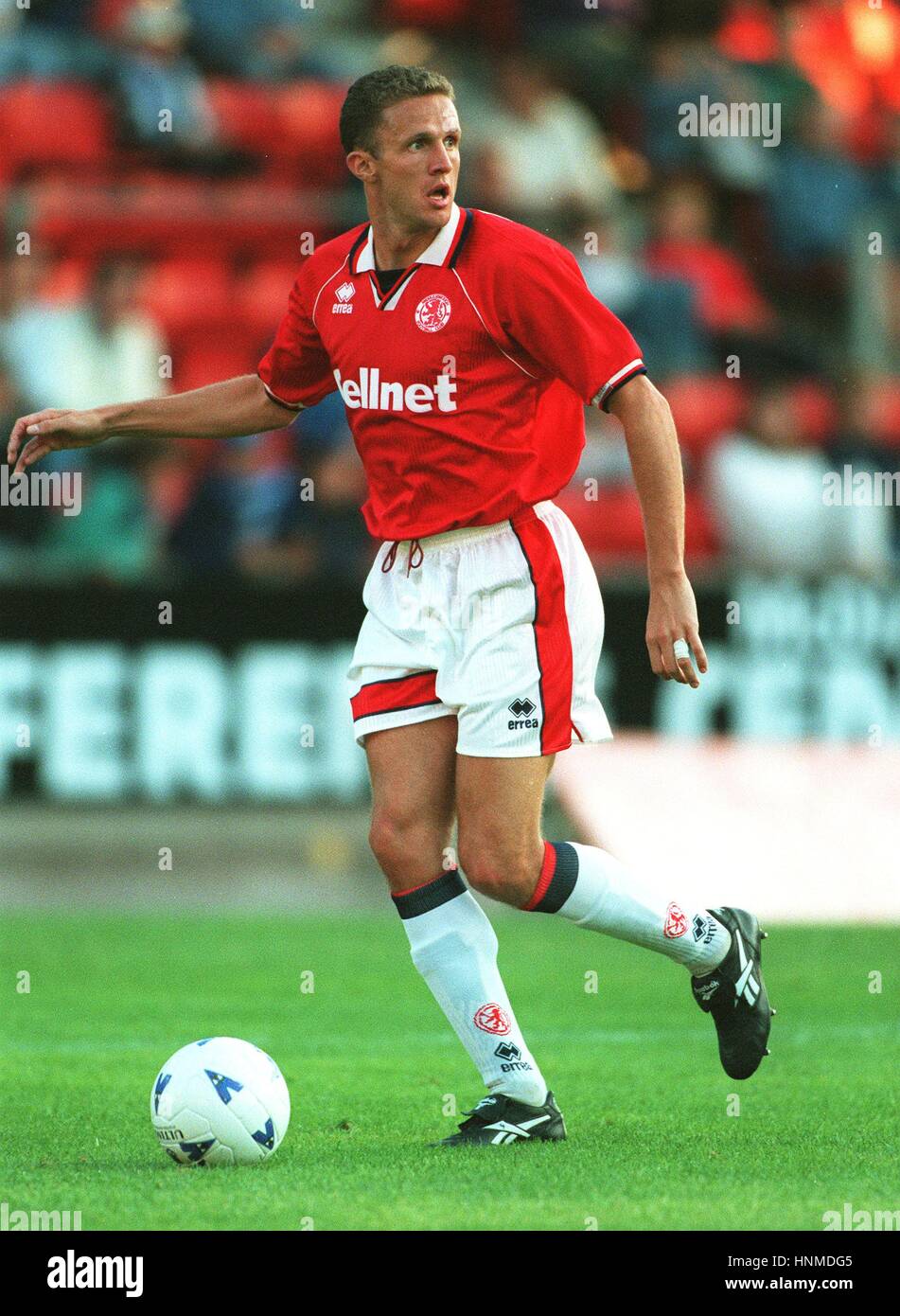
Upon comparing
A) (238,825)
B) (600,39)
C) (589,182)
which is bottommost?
(238,825)

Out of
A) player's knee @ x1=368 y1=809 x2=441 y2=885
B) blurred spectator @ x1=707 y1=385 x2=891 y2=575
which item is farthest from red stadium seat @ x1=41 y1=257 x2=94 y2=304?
player's knee @ x1=368 y1=809 x2=441 y2=885

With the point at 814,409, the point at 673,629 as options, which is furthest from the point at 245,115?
the point at 673,629

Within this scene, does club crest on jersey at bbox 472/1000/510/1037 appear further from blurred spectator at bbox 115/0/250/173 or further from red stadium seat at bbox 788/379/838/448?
blurred spectator at bbox 115/0/250/173

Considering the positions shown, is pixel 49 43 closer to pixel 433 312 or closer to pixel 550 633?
pixel 433 312

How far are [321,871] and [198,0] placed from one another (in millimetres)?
7215

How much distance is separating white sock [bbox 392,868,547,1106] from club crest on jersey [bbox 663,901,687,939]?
0.42 metres

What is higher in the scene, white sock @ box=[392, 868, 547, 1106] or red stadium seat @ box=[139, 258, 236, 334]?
red stadium seat @ box=[139, 258, 236, 334]

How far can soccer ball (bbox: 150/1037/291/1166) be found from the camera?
4543 millimetres

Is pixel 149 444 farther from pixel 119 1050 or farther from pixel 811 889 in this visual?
pixel 119 1050

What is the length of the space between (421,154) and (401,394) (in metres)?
0.54

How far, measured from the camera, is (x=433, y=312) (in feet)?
15.9

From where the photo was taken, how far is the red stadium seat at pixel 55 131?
14.1 m

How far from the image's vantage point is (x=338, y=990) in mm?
7539

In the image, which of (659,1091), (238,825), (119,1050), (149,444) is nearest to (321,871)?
(238,825)
